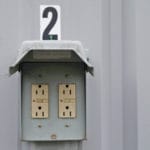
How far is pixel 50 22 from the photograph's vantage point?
212cm

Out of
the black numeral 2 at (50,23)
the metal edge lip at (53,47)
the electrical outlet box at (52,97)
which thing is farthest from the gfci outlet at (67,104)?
the black numeral 2 at (50,23)

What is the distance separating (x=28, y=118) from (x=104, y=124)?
38cm

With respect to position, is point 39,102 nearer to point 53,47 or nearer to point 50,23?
point 53,47

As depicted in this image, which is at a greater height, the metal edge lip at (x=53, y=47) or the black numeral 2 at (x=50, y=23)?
the black numeral 2 at (x=50, y=23)

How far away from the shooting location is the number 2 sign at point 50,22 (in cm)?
211

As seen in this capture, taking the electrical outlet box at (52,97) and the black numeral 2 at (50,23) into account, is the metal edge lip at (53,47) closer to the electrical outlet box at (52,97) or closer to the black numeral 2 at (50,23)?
the electrical outlet box at (52,97)

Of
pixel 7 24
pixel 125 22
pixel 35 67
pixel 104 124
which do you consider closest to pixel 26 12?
pixel 7 24

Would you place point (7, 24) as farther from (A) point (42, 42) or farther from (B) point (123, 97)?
(B) point (123, 97)

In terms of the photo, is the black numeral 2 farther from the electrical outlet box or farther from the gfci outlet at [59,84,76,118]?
the gfci outlet at [59,84,76,118]

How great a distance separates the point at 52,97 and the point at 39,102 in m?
0.06

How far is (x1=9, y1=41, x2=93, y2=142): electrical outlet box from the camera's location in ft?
6.52

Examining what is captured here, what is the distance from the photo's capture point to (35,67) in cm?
202

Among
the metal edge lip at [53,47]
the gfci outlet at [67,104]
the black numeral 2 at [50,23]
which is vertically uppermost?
the black numeral 2 at [50,23]

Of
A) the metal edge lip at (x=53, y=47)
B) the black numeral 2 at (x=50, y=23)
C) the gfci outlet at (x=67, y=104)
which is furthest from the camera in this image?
the black numeral 2 at (x=50, y=23)
